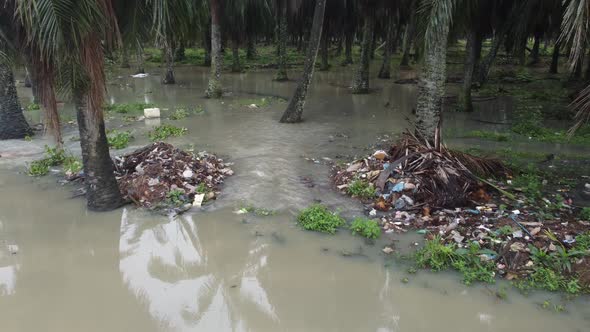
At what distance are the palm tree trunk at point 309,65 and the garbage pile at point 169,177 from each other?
4.25 metres

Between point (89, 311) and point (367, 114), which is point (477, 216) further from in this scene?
point (367, 114)

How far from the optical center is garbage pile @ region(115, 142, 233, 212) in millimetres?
7305

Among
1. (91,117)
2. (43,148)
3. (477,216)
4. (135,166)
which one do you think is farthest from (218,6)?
(477,216)

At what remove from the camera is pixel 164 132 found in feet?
37.4

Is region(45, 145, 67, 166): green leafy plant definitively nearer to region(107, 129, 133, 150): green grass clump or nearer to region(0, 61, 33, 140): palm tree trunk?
region(107, 129, 133, 150): green grass clump

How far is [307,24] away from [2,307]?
19.2m

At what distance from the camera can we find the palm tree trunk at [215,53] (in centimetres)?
1543

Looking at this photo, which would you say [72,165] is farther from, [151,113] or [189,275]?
[151,113]

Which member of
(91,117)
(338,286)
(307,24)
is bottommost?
(338,286)

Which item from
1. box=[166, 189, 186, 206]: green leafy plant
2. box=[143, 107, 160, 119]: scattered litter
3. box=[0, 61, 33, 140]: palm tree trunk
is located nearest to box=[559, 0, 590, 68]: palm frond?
box=[166, 189, 186, 206]: green leafy plant

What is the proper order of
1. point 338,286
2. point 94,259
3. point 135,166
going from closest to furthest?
1. point 338,286
2. point 94,259
3. point 135,166

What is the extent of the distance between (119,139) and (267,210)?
5.35m

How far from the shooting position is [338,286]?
5.09m

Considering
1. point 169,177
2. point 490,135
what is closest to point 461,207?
point 169,177
